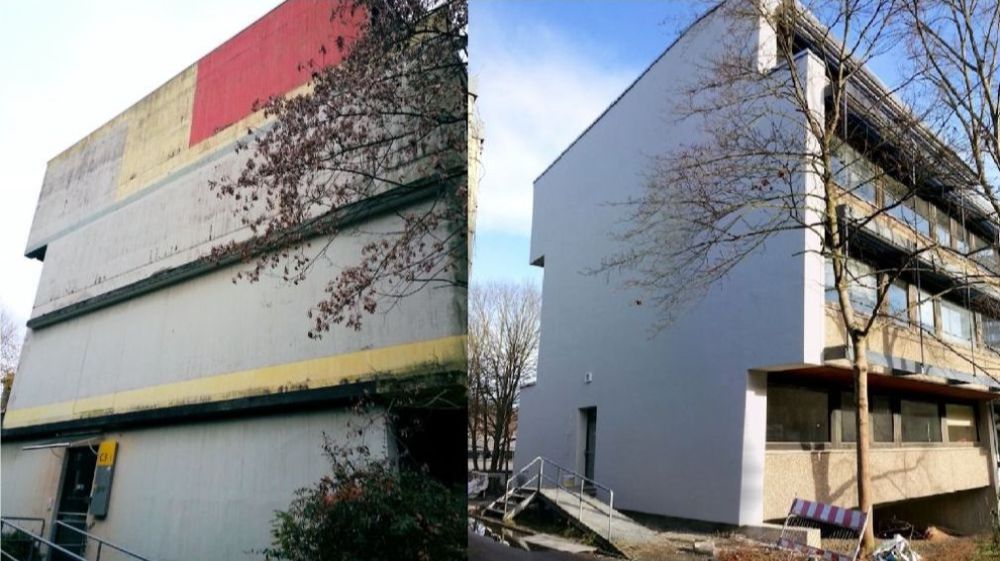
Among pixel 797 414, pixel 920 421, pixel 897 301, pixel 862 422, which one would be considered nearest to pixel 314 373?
pixel 797 414

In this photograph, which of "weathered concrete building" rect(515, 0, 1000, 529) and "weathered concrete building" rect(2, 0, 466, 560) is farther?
"weathered concrete building" rect(515, 0, 1000, 529)

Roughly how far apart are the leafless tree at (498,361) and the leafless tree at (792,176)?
33.1 inches

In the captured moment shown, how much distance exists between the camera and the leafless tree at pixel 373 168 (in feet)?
4.12

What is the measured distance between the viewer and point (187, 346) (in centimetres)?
146

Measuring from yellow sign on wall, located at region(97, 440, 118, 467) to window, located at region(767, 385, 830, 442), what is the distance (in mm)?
1968

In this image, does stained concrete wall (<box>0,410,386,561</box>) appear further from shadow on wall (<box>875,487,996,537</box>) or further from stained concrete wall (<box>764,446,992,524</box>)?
shadow on wall (<box>875,487,996,537</box>)

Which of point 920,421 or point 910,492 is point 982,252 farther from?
point 910,492

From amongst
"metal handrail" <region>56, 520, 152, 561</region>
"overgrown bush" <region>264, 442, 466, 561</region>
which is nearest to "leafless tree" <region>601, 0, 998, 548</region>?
"overgrown bush" <region>264, 442, 466, 561</region>

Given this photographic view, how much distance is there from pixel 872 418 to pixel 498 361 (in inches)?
98.8

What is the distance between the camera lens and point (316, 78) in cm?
147

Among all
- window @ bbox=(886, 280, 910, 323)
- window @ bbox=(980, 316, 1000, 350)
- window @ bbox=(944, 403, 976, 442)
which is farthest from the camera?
window @ bbox=(980, 316, 1000, 350)

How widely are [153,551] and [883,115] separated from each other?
11.1 feet

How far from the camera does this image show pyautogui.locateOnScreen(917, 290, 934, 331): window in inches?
129

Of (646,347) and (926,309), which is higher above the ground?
(926,309)
